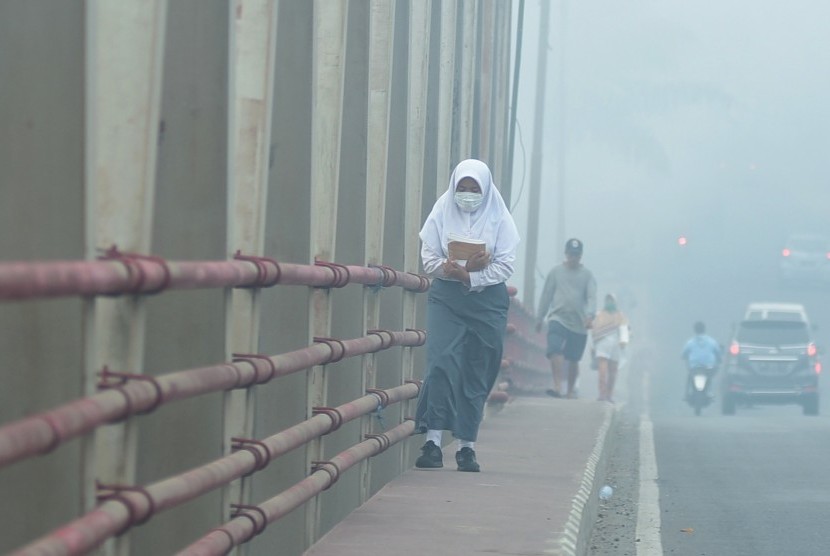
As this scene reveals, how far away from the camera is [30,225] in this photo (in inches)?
135

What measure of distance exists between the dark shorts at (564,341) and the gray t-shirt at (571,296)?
0.08 m

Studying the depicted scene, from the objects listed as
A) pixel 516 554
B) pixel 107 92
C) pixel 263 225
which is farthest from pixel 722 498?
pixel 107 92

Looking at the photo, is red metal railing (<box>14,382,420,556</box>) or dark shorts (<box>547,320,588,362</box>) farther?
dark shorts (<box>547,320,588,362</box>)

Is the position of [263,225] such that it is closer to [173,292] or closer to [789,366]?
[173,292]

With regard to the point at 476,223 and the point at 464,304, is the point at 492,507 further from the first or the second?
the point at 476,223

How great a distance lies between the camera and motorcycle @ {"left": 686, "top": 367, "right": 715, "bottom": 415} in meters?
26.8

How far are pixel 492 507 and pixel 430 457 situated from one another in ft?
5.15

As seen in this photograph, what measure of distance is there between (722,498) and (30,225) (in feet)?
23.7

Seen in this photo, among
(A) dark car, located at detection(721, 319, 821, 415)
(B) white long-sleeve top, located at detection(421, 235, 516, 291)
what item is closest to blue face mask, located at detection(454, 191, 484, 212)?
(B) white long-sleeve top, located at detection(421, 235, 516, 291)

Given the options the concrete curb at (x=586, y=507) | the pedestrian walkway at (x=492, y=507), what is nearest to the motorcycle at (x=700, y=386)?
the concrete curb at (x=586, y=507)

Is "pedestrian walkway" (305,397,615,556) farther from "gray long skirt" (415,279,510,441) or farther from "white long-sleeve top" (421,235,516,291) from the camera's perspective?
"white long-sleeve top" (421,235,516,291)

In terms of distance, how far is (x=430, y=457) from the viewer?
892 centimetres

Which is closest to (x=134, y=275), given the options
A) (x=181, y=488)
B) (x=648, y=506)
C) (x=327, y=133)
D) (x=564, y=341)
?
(x=181, y=488)

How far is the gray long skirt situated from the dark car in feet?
57.4
